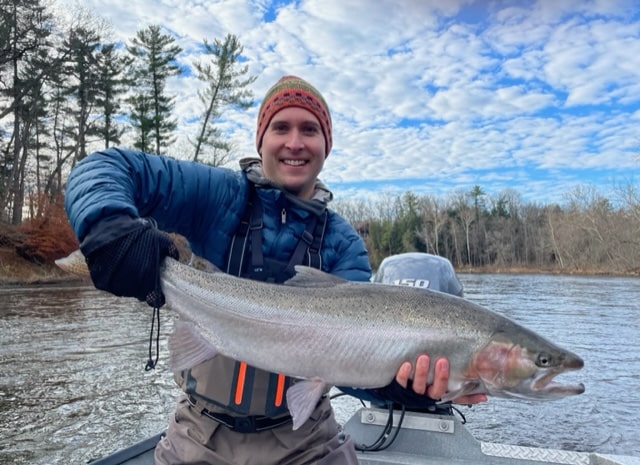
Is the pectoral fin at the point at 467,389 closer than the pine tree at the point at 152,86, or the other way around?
the pectoral fin at the point at 467,389

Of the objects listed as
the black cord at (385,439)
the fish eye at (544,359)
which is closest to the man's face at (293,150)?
the fish eye at (544,359)

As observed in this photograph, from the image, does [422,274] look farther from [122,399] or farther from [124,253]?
[122,399]

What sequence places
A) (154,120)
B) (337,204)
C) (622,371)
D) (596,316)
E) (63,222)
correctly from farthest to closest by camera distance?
(337,204)
(154,120)
(63,222)
(596,316)
(622,371)

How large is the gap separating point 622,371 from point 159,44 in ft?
111

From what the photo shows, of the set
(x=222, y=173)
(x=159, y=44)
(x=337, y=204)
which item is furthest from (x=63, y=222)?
(x=337, y=204)

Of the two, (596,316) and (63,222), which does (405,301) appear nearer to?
(596,316)

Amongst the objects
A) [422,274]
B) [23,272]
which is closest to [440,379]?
[422,274]

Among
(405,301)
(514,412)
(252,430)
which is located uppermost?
(405,301)

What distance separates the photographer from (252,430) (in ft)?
8.04

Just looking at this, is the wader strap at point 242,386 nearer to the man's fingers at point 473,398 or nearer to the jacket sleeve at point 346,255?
the jacket sleeve at point 346,255

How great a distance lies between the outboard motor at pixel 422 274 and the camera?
5090 mm

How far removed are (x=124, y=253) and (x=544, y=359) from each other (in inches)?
77.0

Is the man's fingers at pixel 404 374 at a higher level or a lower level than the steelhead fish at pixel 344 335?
lower

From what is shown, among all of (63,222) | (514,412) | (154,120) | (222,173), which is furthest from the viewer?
(154,120)
